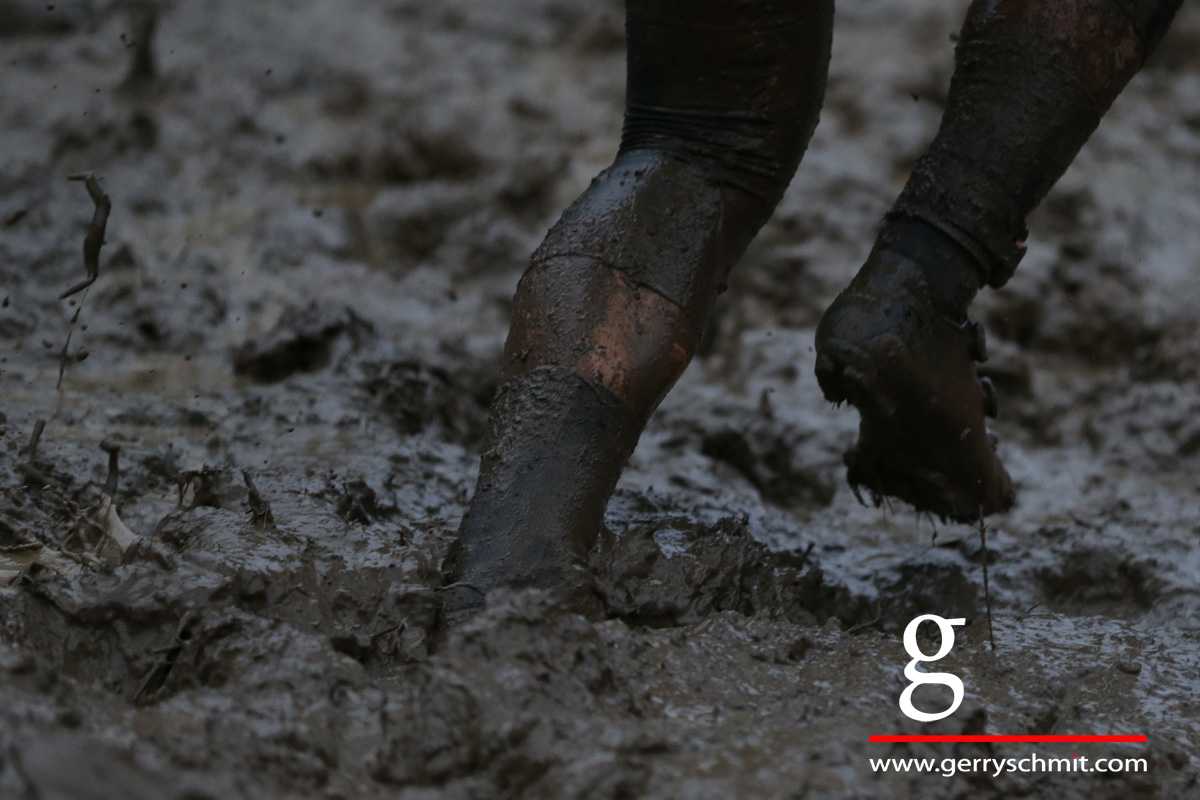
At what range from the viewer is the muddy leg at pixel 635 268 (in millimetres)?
1492

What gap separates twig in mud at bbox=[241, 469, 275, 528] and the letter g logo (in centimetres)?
83

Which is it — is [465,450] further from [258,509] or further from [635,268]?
[635,268]

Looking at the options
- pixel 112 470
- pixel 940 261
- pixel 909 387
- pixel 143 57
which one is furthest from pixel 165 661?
pixel 143 57

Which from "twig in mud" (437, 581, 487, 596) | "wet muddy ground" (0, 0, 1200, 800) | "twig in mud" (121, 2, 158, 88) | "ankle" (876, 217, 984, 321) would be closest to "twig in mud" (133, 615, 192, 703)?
"wet muddy ground" (0, 0, 1200, 800)

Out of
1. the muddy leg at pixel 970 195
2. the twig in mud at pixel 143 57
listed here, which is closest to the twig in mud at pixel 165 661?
the muddy leg at pixel 970 195

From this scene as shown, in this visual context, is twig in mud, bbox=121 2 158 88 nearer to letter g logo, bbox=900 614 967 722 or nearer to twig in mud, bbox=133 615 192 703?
twig in mud, bbox=133 615 192 703

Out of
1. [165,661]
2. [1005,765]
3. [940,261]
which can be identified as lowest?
[165,661]

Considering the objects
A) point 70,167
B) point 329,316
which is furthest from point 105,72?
point 329,316

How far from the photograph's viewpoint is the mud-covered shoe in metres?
1.65

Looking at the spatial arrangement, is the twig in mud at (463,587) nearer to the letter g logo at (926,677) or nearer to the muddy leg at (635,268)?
the muddy leg at (635,268)

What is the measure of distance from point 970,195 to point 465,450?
114 centimetres

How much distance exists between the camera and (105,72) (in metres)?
4.59

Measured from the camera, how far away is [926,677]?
1355 mm

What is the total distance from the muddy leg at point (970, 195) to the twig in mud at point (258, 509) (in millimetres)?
759
